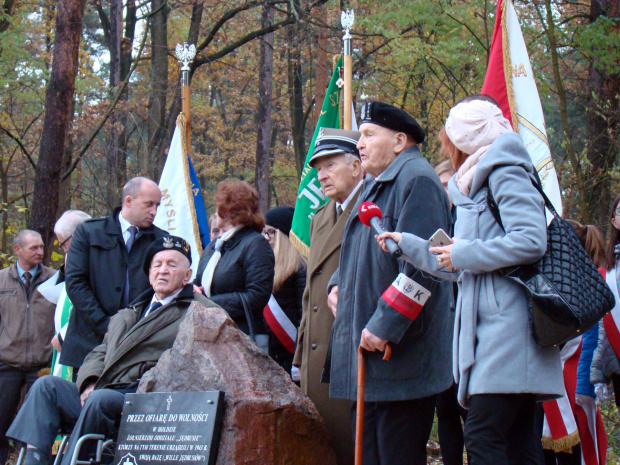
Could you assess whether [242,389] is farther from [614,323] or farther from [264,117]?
[264,117]

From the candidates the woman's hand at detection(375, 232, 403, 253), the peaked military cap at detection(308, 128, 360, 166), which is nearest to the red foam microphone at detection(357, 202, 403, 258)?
the woman's hand at detection(375, 232, 403, 253)

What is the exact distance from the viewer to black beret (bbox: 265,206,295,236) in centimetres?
614

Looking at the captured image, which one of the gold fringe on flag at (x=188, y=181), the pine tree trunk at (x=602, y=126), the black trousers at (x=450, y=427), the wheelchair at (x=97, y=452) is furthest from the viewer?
the pine tree trunk at (x=602, y=126)

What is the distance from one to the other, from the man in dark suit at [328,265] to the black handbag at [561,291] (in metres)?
1.74

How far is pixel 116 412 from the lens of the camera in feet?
15.1

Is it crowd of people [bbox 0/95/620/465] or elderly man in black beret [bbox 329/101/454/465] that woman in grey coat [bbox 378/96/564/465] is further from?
elderly man in black beret [bbox 329/101/454/465]

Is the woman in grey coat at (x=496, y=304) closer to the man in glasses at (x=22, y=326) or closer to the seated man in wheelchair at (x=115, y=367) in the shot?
the seated man in wheelchair at (x=115, y=367)

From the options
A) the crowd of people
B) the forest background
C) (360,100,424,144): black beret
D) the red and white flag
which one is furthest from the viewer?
the forest background

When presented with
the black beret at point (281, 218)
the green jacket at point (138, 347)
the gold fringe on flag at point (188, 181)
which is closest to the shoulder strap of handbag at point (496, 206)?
the green jacket at point (138, 347)

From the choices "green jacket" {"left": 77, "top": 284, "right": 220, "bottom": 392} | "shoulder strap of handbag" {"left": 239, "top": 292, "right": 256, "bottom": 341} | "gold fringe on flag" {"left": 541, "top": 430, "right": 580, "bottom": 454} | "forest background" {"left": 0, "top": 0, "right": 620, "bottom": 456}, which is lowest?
"gold fringe on flag" {"left": 541, "top": 430, "right": 580, "bottom": 454}

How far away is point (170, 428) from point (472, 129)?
231 centimetres

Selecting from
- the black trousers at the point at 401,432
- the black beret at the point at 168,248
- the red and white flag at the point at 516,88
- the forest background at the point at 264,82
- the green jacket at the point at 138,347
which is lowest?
the black trousers at the point at 401,432

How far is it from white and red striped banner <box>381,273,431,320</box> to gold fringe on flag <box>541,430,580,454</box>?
1.91m

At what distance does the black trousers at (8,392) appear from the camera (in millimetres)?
7156
